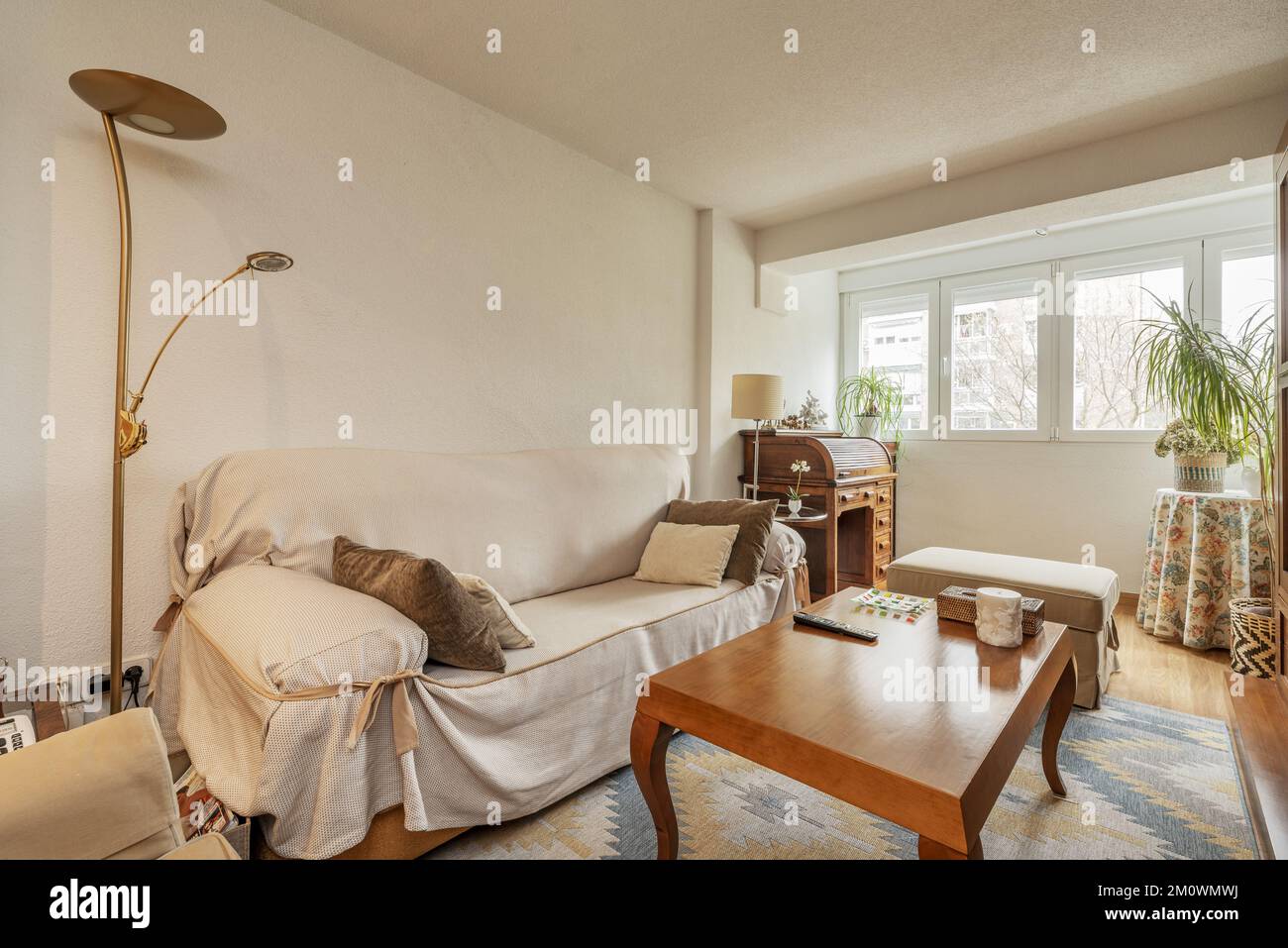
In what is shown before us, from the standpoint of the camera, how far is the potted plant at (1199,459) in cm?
324

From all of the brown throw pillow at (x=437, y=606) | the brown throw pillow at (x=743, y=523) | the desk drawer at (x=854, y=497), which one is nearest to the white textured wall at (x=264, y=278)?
the brown throw pillow at (x=437, y=606)

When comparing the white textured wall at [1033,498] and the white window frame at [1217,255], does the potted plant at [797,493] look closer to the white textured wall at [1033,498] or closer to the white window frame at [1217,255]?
the white textured wall at [1033,498]

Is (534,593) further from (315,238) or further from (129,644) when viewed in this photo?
(315,238)

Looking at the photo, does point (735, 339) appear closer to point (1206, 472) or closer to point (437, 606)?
point (1206, 472)

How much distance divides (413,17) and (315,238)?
2.77 feet

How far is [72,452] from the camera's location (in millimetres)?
1775

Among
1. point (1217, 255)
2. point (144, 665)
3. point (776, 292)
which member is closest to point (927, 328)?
point (776, 292)

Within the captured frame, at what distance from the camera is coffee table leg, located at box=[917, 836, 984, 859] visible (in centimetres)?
102

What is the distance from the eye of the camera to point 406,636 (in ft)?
4.80

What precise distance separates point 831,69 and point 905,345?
2.95 m

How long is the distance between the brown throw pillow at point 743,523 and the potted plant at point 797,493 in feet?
2.70

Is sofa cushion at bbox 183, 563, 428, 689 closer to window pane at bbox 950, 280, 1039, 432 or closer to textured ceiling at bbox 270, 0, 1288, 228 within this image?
textured ceiling at bbox 270, 0, 1288, 228

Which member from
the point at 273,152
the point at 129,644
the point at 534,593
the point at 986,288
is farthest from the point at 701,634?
the point at 986,288
